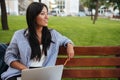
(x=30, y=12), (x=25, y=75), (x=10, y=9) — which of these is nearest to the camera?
(x=25, y=75)

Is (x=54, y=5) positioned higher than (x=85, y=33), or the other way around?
(x=85, y=33)

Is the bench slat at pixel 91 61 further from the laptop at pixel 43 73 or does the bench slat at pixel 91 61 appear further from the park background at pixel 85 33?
the park background at pixel 85 33

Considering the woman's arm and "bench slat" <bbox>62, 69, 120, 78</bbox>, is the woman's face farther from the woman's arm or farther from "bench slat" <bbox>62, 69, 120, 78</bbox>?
"bench slat" <bbox>62, 69, 120, 78</bbox>

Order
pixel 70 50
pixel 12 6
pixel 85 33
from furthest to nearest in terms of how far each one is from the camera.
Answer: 1. pixel 12 6
2. pixel 85 33
3. pixel 70 50

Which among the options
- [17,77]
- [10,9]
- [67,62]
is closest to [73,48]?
[67,62]

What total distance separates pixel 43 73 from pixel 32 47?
483mm

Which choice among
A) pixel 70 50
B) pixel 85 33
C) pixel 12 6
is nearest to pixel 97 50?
pixel 70 50

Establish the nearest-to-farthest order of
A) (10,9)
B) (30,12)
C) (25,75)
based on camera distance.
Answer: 1. (25,75)
2. (30,12)
3. (10,9)

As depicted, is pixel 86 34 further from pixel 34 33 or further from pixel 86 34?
pixel 34 33

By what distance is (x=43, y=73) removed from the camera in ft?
13.7

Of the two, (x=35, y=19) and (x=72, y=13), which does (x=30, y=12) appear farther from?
(x=72, y=13)

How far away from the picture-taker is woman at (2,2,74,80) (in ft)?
14.8

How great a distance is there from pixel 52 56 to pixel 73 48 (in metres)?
0.54

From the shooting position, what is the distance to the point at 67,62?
527cm
